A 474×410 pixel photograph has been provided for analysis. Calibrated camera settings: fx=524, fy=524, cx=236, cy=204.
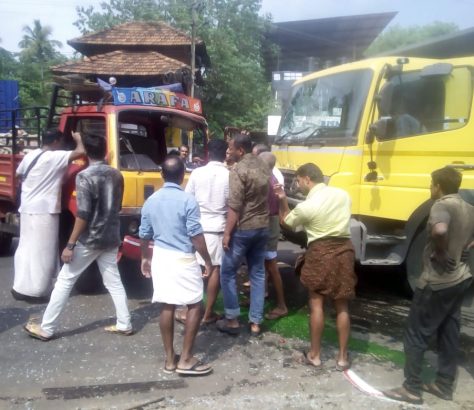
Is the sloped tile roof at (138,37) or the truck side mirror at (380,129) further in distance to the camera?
the sloped tile roof at (138,37)

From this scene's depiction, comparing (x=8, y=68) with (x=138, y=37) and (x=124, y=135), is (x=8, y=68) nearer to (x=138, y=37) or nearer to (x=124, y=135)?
(x=138, y=37)

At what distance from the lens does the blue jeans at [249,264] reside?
4672 mm

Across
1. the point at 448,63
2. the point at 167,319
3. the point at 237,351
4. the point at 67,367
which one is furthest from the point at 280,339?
the point at 448,63

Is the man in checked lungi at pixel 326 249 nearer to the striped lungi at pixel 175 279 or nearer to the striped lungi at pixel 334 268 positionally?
the striped lungi at pixel 334 268

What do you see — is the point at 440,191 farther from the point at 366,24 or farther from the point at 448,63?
the point at 366,24

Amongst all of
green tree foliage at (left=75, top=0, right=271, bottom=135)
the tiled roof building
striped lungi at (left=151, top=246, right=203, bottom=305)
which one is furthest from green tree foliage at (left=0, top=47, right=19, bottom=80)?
striped lungi at (left=151, top=246, right=203, bottom=305)

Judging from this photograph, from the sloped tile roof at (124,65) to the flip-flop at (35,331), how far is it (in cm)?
1495

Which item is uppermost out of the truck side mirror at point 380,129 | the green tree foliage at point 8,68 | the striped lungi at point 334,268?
the green tree foliage at point 8,68

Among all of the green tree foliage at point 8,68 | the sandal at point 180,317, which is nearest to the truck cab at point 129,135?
the sandal at point 180,317

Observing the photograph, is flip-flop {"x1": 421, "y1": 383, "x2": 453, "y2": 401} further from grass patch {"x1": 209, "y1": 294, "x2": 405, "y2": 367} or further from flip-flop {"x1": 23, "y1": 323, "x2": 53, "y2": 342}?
flip-flop {"x1": 23, "y1": 323, "x2": 53, "y2": 342}

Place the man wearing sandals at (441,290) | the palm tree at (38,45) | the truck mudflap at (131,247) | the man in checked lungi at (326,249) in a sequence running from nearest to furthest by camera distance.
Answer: the man wearing sandals at (441,290) < the man in checked lungi at (326,249) < the truck mudflap at (131,247) < the palm tree at (38,45)

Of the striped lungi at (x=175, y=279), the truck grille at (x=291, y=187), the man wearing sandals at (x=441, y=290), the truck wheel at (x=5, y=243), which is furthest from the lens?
the truck wheel at (x=5, y=243)

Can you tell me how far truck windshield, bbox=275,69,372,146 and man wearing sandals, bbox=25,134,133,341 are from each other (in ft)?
8.06

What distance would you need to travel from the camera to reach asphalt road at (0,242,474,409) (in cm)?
364
